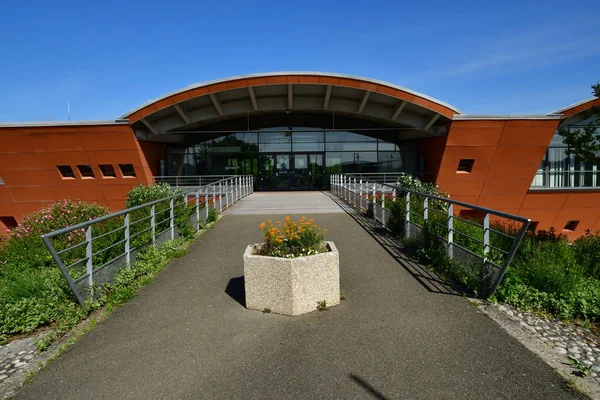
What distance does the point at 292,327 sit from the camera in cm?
471

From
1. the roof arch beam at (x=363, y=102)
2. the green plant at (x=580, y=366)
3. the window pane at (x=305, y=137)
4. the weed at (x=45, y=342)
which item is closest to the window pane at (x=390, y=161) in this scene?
the window pane at (x=305, y=137)

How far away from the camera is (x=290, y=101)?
24.8 m

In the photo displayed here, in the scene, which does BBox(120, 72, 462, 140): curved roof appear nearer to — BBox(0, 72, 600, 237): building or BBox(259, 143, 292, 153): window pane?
BBox(0, 72, 600, 237): building

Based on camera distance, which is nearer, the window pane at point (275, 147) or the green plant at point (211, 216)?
the green plant at point (211, 216)

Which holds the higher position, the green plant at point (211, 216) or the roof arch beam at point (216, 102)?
the roof arch beam at point (216, 102)

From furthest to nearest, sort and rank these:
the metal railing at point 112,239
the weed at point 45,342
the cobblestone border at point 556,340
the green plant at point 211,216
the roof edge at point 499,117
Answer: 1. the roof edge at point 499,117
2. the green plant at point 211,216
3. the metal railing at point 112,239
4. the weed at point 45,342
5. the cobblestone border at point 556,340

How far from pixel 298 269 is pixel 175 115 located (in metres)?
22.4

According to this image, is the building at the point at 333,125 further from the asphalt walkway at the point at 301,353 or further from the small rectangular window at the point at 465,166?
the asphalt walkway at the point at 301,353

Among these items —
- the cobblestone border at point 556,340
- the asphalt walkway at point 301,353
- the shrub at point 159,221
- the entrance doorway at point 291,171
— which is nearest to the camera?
the asphalt walkway at point 301,353

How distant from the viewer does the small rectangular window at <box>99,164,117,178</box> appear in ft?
76.7

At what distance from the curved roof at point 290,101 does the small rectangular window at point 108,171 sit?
267 cm

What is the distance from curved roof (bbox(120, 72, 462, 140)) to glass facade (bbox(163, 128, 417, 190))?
3.59 meters

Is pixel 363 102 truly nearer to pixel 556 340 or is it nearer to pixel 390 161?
pixel 390 161

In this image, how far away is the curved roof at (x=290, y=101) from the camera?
21.7 meters
